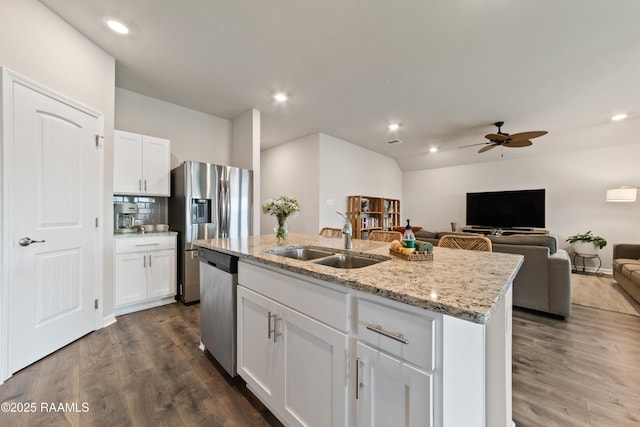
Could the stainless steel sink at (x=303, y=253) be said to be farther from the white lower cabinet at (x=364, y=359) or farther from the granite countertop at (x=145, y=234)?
the granite countertop at (x=145, y=234)

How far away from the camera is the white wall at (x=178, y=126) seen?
10.7 feet

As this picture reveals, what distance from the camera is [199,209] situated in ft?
10.6

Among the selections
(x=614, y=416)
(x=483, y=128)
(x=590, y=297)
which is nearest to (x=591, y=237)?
(x=590, y=297)

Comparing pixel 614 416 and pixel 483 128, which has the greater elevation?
pixel 483 128

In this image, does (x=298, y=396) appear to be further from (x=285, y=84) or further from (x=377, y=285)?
(x=285, y=84)

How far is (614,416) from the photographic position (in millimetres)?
1419

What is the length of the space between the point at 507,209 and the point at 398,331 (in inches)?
252

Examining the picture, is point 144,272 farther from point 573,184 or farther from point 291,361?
point 573,184

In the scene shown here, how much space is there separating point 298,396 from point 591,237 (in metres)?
6.46

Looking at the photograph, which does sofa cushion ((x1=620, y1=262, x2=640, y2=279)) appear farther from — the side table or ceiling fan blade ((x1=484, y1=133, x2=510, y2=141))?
ceiling fan blade ((x1=484, y1=133, x2=510, y2=141))

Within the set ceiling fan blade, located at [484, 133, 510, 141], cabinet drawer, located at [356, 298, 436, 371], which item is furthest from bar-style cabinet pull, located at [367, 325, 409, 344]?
ceiling fan blade, located at [484, 133, 510, 141]

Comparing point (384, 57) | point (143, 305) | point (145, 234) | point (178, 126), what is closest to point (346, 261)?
point (384, 57)

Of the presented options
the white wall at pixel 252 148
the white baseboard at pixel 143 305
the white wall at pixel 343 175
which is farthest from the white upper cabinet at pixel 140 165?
the white wall at pixel 343 175

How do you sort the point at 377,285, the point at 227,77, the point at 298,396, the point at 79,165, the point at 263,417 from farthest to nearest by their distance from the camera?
the point at 227,77, the point at 79,165, the point at 263,417, the point at 298,396, the point at 377,285
